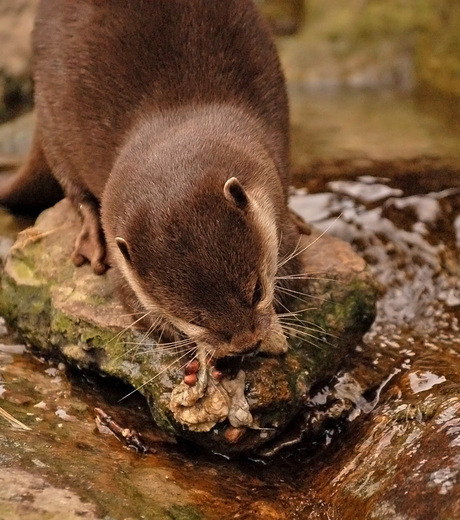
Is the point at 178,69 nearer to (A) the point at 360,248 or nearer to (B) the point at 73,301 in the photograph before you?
(B) the point at 73,301

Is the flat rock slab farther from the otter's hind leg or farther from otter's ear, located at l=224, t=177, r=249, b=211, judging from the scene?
otter's ear, located at l=224, t=177, r=249, b=211

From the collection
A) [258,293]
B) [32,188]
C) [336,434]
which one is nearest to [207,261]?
[258,293]

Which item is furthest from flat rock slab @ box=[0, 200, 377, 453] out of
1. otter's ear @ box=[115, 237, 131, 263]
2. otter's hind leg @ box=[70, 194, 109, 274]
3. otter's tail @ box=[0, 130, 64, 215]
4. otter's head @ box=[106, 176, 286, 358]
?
otter's tail @ box=[0, 130, 64, 215]

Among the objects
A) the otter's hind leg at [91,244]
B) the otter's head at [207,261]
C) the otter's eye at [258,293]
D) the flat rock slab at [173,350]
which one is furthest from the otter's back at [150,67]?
the otter's eye at [258,293]

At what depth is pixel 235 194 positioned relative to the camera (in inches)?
82.1

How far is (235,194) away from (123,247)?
0.35m

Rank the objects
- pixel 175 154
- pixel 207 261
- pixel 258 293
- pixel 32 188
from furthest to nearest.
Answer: pixel 32 188 < pixel 175 154 < pixel 258 293 < pixel 207 261

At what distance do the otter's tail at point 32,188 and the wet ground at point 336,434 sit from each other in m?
0.13

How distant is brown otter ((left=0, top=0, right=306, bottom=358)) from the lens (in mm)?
2045

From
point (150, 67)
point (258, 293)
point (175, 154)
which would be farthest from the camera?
point (150, 67)

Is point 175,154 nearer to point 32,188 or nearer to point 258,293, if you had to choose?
point 258,293

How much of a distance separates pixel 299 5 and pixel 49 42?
436 centimetres

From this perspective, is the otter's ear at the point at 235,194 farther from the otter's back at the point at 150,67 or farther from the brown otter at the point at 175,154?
the otter's back at the point at 150,67

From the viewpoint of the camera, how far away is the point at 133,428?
2.34m
